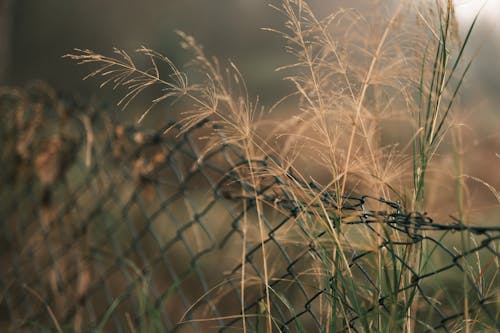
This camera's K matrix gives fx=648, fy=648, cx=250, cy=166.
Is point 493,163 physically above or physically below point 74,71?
above

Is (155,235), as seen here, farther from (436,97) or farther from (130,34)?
(130,34)

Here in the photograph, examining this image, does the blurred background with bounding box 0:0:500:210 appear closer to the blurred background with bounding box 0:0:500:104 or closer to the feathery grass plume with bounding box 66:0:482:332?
the blurred background with bounding box 0:0:500:104

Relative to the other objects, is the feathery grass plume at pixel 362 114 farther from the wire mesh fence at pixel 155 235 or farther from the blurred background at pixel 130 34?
the blurred background at pixel 130 34

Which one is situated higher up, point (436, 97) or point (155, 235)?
point (436, 97)

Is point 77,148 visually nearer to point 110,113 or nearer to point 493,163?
point 110,113

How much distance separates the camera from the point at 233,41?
6.24 metres

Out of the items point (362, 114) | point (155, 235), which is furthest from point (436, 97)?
point (155, 235)

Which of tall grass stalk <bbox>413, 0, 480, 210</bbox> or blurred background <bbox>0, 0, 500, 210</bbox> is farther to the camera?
blurred background <bbox>0, 0, 500, 210</bbox>

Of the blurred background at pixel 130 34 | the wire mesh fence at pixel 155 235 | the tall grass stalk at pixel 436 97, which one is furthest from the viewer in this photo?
the blurred background at pixel 130 34

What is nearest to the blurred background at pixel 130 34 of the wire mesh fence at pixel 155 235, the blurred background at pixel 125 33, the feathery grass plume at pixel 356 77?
the blurred background at pixel 125 33

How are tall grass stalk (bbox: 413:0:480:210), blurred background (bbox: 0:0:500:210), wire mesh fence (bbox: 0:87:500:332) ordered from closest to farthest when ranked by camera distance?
tall grass stalk (bbox: 413:0:480:210)
wire mesh fence (bbox: 0:87:500:332)
blurred background (bbox: 0:0:500:210)

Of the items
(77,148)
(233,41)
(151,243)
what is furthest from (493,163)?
(233,41)

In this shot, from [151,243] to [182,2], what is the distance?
397 cm

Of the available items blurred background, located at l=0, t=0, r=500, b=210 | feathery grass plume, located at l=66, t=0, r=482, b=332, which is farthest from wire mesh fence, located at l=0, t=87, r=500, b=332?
blurred background, located at l=0, t=0, r=500, b=210
